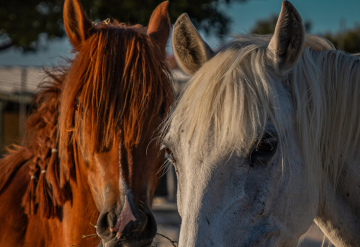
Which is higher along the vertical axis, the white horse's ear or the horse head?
the white horse's ear

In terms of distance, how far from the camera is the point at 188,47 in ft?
6.10

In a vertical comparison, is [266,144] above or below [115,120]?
above

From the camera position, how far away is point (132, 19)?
649 centimetres

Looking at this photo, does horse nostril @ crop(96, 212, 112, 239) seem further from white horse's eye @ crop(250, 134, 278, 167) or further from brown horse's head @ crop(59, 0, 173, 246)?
white horse's eye @ crop(250, 134, 278, 167)

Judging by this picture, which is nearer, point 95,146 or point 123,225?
point 123,225

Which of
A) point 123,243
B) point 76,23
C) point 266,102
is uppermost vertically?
point 76,23

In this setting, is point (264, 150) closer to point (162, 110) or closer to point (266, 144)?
point (266, 144)

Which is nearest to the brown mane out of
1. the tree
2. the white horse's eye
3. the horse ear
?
the horse ear

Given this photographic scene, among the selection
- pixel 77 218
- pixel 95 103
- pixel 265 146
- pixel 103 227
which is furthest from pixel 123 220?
Answer: pixel 265 146

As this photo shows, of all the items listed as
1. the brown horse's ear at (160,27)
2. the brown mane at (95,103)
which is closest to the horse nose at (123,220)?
the brown mane at (95,103)

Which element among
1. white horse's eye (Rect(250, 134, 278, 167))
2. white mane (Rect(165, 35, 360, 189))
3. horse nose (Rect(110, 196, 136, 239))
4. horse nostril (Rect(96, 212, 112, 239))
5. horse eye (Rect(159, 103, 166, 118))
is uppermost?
white mane (Rect(165, 35, 360, 189))

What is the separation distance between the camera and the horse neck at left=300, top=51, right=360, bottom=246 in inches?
64.1

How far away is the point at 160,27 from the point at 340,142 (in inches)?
59.8

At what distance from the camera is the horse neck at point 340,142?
163 cm
